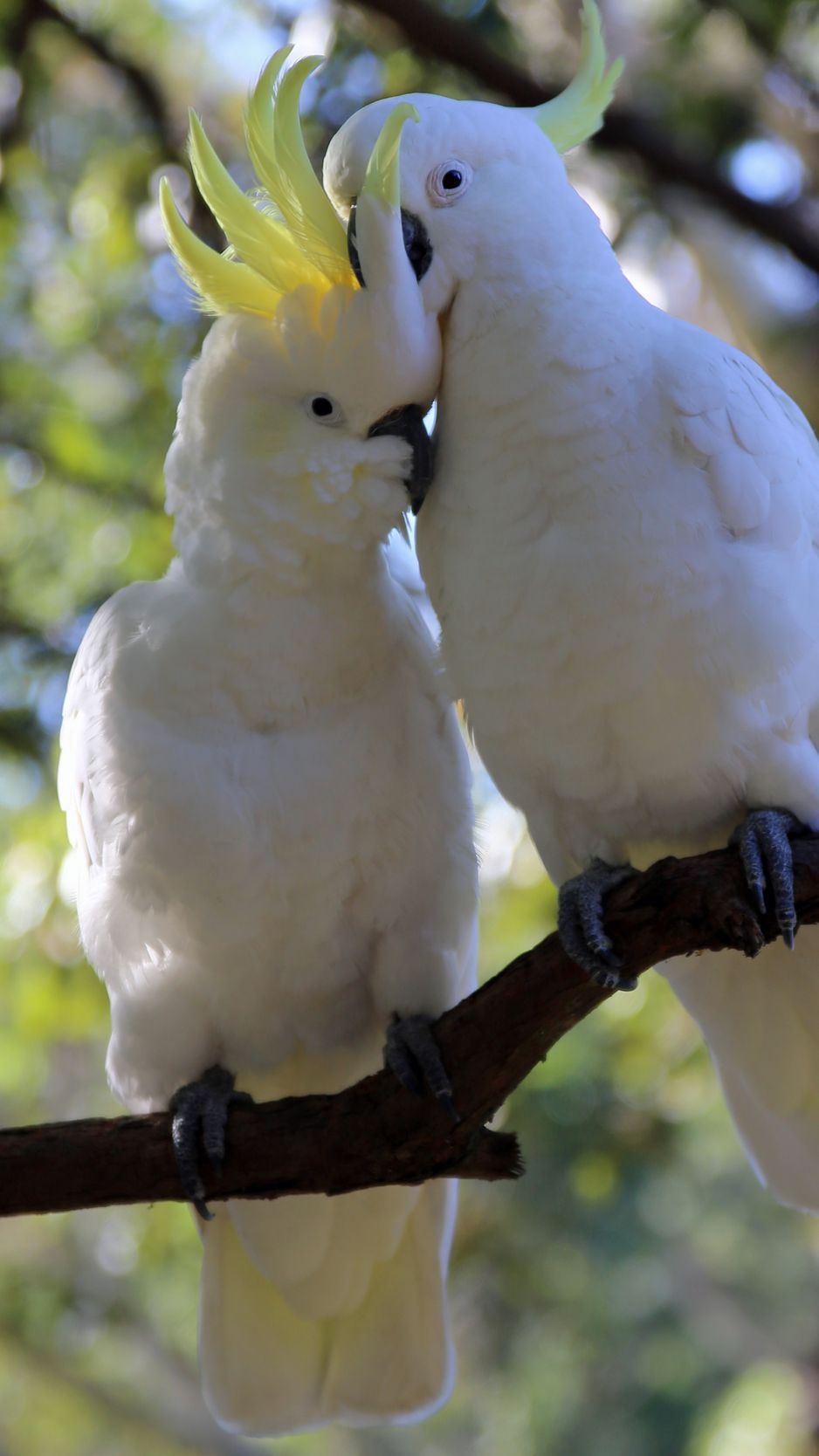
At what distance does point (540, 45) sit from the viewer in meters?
4.44

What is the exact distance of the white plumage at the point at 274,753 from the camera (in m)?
2.27

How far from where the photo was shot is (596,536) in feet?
6.59

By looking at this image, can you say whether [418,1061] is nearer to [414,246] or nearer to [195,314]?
[414,246]

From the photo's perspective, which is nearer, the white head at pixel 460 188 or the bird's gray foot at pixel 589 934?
the bird's gray foot at pixel 589 934

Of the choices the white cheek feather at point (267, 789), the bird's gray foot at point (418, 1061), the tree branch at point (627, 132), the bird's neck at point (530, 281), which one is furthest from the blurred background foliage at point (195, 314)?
the bird's neck at point (530, 281)

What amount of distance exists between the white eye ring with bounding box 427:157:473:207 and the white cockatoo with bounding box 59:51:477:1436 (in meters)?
0.13

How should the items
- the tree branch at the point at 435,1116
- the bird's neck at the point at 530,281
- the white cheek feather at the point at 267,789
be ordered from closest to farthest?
the tree branch at the point at 435,1116 < the bird's neck at the point at 530,281 < the white cheek feather at the point at 267,789

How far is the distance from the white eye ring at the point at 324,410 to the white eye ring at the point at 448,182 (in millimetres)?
339

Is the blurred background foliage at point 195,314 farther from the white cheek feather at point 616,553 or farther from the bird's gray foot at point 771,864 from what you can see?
the bird's gray foot at point 771,864

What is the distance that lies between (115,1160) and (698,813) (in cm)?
107

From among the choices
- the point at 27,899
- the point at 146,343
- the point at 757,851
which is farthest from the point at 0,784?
the point at 757,851

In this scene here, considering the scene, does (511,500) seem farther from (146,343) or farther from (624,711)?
(146,343)

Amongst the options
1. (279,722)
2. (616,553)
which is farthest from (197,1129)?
(616,553)

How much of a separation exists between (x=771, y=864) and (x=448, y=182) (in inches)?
44.4
